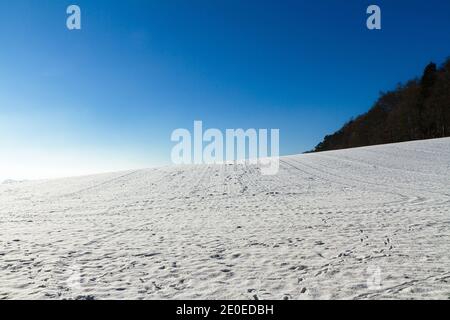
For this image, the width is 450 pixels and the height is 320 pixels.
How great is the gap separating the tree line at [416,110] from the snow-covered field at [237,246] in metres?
47.3

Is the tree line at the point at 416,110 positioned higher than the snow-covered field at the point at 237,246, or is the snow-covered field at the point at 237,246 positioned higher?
the tree line at the point at 416,110

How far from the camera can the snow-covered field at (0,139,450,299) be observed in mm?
6047

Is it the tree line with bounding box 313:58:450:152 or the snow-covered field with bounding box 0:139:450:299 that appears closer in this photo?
the snow-covered field with bounding box 0:139:450:299

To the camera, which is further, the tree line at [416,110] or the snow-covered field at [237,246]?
the tree line at [416,110]

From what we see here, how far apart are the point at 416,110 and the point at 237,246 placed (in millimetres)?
63634

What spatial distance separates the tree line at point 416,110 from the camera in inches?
2234

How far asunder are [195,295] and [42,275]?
A: 11.4 ft

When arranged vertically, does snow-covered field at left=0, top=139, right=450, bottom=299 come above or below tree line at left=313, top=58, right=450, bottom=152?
below

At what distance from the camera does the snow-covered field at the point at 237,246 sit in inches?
238

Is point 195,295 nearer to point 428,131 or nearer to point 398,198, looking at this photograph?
point 398,198

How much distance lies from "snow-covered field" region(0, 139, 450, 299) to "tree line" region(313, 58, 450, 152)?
155 ft

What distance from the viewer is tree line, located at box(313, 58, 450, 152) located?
2234 inches
